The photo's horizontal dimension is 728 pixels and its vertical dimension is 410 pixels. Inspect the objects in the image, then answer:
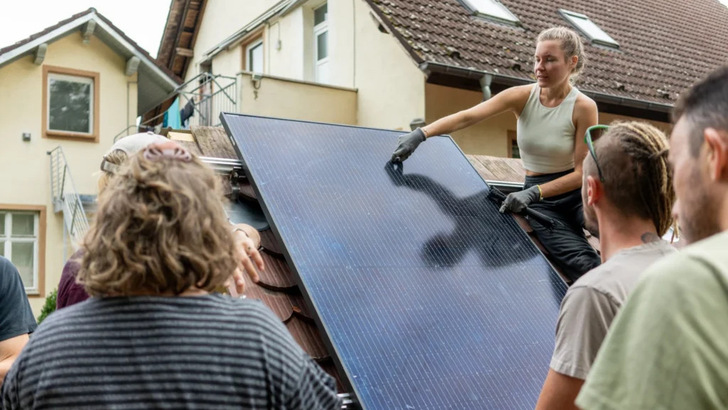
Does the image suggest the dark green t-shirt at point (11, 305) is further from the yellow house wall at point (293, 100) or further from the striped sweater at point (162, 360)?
the yellow house wall at point (293, 100)

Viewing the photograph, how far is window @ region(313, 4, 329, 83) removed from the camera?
15398 mm

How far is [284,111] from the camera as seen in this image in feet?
43.5

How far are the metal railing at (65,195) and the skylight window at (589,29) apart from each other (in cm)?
1023

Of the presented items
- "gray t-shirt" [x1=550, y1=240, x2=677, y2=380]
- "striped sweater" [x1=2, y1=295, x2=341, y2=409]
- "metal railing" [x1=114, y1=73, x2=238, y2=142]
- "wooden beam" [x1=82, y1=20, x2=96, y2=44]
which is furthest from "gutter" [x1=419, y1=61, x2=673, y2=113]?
"wooden beam" [x1=82, y1=20, x2=96, y2=44]

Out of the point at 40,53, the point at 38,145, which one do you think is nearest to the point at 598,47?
the point at 40,53

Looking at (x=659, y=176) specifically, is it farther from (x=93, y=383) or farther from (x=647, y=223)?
(x=93, y=383)

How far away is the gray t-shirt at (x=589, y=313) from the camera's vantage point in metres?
1.88

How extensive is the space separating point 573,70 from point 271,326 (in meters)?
2.60

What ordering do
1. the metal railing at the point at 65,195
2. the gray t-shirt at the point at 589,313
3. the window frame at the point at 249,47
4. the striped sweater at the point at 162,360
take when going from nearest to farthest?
1. the striped sweater at the point at 162,360
2. the gray t-shirt at the point at 589,313
3. the metal railing at the point at 65,195
4. the window frame at the point at 249,47

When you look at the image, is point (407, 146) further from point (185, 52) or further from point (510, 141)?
point (185, 52)

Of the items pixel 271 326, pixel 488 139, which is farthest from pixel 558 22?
pixel 271 326

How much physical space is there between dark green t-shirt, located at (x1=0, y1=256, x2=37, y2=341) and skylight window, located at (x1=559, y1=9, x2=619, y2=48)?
13.5 m

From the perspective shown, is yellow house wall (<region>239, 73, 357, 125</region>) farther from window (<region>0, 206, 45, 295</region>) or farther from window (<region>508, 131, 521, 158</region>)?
window (<region>0, 206, 45, 295</region>)

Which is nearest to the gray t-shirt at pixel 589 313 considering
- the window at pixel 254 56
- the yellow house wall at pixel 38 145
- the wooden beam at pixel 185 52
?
the window at pixel 254 56
